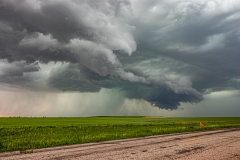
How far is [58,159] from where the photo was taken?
8133 millimetres

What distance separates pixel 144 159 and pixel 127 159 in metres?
0.61

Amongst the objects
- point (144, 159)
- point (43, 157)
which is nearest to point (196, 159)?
point (144, 159)

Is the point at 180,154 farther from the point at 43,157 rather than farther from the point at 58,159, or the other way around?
the point at 43,157

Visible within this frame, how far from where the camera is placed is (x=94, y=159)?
805cm

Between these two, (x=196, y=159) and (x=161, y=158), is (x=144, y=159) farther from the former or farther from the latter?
(x=196, y=159)

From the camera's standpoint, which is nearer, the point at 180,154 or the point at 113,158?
the point at 113,158

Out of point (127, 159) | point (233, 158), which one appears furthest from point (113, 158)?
point (233, 158)

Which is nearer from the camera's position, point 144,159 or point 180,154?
point 144,159

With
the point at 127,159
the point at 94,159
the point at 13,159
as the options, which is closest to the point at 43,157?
the point at 13,159

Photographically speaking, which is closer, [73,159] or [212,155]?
[73,159]

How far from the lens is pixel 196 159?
316 inches

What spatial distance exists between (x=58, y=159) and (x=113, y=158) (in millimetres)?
2015

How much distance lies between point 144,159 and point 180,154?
188 centimetres

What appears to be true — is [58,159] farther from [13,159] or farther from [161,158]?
[161,158]
